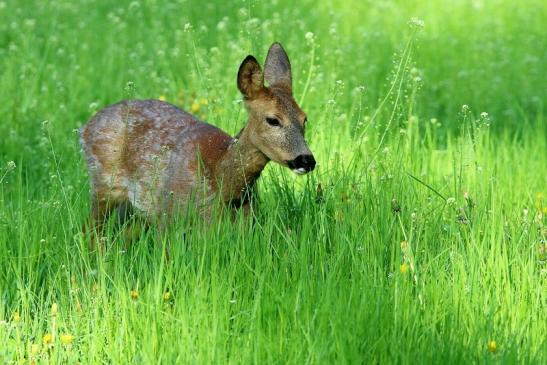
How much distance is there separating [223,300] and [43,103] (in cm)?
487

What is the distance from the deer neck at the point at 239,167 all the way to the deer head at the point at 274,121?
55mm

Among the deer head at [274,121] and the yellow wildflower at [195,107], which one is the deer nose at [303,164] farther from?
the yellow wildflower at [195,107]

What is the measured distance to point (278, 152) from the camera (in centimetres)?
638

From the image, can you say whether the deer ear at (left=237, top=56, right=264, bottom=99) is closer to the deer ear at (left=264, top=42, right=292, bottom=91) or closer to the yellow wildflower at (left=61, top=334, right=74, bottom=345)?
the deer ear at (left=264, top=42, right=292, bottom=91)

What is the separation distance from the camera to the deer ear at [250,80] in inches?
256

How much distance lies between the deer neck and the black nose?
1.23 feet

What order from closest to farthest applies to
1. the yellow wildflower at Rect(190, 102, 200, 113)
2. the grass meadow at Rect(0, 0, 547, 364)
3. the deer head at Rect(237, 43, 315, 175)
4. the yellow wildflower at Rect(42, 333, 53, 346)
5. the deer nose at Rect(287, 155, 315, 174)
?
the grass meadow at Rect(0, 0, 547, 364) → the yellow wildflower at Rect(42, 333, 53, 346) → the deer nose at Rect(287, 155, 315, 174) → the deer head at Rect(237, 43, 315, 175) → the yellow wildflower at Rect(190, 102, 200, 113)

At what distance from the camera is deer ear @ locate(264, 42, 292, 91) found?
6.82 metres

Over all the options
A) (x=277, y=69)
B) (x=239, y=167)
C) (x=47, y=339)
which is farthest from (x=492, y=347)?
(x=277, y=69)

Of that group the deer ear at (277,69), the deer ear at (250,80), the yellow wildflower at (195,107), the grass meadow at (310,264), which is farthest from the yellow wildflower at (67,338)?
the yellow wildflower at (195,107)

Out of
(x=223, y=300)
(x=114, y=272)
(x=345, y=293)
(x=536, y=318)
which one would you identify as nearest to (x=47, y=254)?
(x=114, y=272)

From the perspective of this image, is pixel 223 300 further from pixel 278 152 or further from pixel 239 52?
pixel 239 52

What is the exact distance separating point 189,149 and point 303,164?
1.00 meters

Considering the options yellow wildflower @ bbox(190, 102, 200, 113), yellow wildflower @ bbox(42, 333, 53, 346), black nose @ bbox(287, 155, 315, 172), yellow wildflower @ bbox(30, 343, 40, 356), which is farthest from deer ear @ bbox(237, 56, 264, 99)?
yellow wildflower @ bbox(190, 102, 200, 113)
